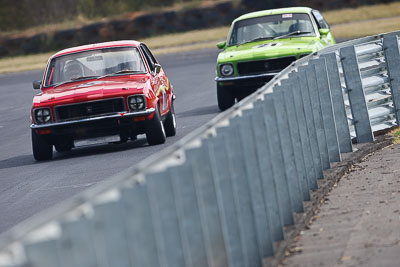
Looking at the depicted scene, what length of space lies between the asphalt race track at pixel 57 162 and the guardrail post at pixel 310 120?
8.68ft

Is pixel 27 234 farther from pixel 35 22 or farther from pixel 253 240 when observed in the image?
pixel 35 22

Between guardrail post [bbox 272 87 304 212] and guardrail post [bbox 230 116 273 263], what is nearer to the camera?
guardrail post [bbox 230 116 273 263]

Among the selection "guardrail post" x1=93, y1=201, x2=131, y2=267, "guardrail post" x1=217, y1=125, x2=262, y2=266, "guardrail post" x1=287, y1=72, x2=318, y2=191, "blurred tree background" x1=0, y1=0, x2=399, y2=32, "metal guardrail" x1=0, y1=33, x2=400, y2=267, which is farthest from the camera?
"blurred tree background" x1=0, y1=0, x2=399, y2=32

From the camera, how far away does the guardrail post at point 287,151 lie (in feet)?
24.8

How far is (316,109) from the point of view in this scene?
→ 375 inches

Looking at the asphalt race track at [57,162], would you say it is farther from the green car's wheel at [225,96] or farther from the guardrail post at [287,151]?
the guardrail post at [287,151]

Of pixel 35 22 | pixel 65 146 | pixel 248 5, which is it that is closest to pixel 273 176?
pixel 65 146

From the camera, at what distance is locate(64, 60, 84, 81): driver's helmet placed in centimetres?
1546

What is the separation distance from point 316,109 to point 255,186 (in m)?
3.16

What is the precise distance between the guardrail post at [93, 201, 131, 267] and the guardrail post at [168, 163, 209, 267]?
0.69 m

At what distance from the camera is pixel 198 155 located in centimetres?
546

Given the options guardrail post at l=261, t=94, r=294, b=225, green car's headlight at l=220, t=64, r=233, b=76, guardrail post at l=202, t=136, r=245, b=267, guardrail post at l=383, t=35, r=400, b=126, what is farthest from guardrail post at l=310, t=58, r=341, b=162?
green car's headlight at l=220, t=64, r=233, b=76

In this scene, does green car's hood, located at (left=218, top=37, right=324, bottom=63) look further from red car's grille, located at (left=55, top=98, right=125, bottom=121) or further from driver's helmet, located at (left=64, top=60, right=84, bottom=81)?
red car's grille, located at (left=55, top=98, right=125, bottom=121)

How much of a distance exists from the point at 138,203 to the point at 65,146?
11345mm
